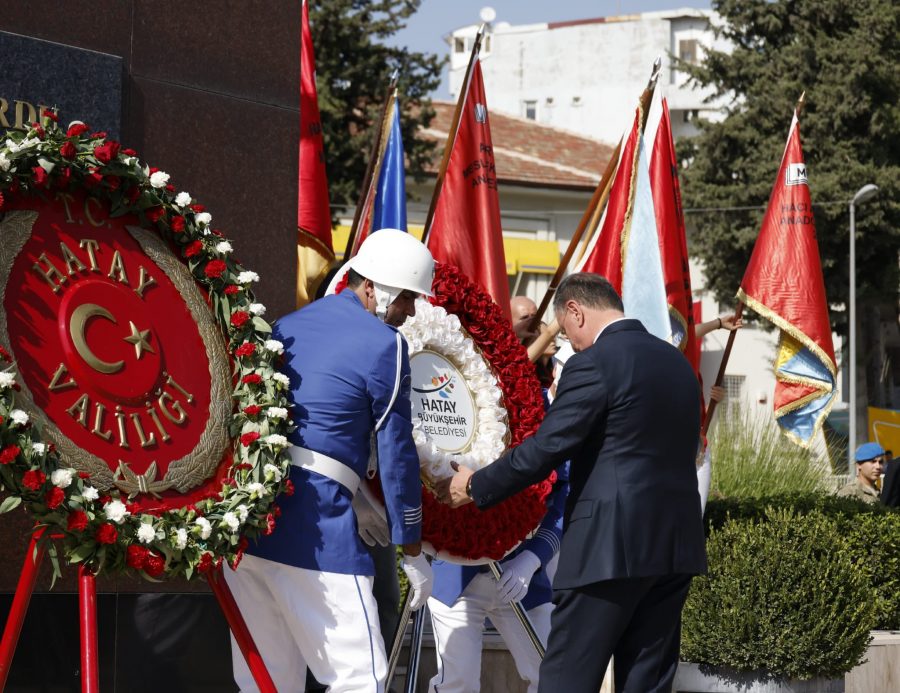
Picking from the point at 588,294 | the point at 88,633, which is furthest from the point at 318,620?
the point at 588,294

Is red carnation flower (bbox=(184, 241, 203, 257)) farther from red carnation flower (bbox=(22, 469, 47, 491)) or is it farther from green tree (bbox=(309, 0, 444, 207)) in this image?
green tree (bbox=(309, 0, 444, 207))

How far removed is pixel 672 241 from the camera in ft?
33.1

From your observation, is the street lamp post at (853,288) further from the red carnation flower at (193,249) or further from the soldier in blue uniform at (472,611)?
the red carnation flower at (193,249)

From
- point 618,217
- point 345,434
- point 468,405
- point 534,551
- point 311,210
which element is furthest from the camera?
point 618,217

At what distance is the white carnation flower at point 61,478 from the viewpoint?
410 centimetres

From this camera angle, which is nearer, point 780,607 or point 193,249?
point 193,249

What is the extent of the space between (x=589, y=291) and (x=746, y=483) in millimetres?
9351

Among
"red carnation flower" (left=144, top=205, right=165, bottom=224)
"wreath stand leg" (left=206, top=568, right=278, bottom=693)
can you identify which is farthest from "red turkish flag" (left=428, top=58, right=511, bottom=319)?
"wreath stand leg" (left=206, top=568, right=278, bottom=693)

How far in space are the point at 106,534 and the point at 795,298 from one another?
7662 millimetres

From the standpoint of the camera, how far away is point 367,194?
966 cm

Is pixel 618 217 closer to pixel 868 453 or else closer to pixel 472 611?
pixel 472 611

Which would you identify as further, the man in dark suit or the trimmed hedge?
the trimmed hedge

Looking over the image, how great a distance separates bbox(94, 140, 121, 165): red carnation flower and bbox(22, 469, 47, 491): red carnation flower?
3.69ft

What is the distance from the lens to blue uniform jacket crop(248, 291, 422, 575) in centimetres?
482
